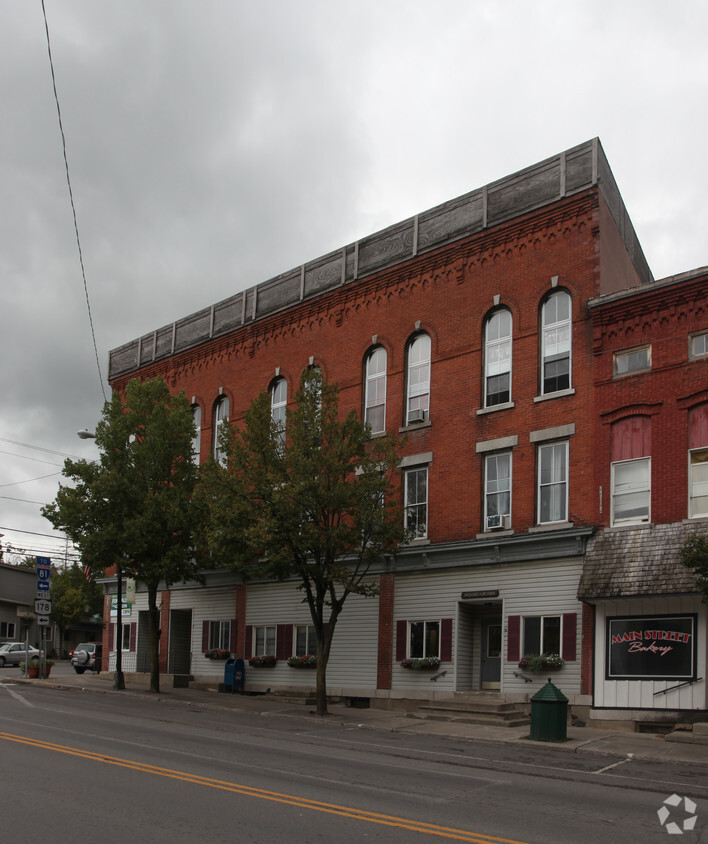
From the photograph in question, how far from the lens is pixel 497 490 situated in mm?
24297

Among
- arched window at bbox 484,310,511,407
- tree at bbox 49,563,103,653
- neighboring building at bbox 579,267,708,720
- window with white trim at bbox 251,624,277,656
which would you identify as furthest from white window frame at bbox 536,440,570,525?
tree at bbox 49,563,103,653

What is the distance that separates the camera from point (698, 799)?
1186 cm

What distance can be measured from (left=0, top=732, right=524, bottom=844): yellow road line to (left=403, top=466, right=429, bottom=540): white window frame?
13.7 meters

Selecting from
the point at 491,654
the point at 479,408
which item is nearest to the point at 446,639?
the point at 491,654

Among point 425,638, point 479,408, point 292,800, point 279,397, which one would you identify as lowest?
point 425,638

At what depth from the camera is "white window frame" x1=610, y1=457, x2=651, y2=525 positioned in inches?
838

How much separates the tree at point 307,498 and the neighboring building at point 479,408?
2.30 metres

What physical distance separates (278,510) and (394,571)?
5.38 meters

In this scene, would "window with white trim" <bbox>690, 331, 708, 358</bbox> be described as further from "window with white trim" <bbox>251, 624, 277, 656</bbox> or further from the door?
"window with white trim" <bbox>251, 624, 277, 656</bbox>

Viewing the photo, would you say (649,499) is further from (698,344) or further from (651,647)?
(698,344)

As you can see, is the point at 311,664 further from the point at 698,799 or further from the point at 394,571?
the point at 698,799

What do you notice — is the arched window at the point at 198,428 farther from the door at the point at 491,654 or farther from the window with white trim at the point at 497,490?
the door at the point at 491,654

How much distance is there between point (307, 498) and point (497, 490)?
213 inches

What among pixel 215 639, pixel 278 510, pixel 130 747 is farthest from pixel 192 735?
pixel 215 639
